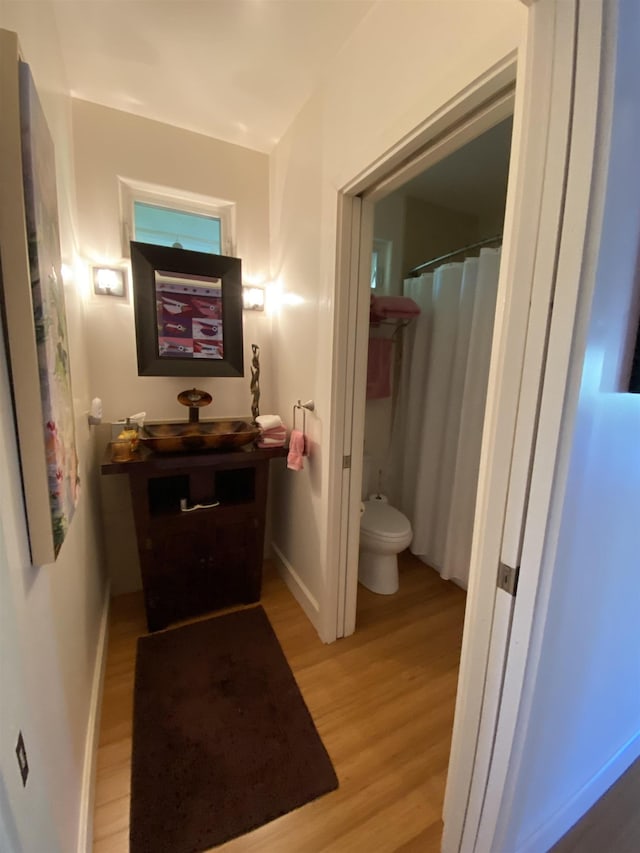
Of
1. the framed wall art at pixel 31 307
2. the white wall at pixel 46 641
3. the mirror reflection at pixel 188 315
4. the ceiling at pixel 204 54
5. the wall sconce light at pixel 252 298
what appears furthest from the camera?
the wall sconce light at pixel 252 298

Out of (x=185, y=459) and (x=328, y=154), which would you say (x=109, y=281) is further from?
(x=328, y=154)

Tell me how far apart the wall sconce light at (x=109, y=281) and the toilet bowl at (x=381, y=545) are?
185cm

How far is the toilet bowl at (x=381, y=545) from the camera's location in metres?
2.06

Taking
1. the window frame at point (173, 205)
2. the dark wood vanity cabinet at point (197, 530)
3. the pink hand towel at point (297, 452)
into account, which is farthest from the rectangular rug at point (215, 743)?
the window frame at point (173, 205)

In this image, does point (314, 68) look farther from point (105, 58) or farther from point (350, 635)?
point (350, 635)

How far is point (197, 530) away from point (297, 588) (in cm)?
70

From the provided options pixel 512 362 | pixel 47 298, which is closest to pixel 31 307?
pixel 47 298

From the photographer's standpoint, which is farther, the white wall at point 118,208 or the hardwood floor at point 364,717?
the white wall at point 118,208

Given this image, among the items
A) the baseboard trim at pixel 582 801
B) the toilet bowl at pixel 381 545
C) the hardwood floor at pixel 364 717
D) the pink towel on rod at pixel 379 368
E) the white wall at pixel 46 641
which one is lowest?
the hardwood floor at pixel 364 717

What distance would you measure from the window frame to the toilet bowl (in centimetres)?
183

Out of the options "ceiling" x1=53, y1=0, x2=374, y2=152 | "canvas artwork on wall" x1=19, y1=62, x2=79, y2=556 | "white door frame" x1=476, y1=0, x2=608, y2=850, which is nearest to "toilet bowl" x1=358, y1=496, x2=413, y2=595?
"white door frame" x1=476, y1=0, x2=608, y2=850

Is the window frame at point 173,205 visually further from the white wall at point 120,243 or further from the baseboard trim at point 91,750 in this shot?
the baseboard trim at point 91,750

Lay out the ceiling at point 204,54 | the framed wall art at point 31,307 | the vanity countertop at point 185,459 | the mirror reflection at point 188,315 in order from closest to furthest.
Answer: the framed wall art at point 31,307
the ceiling at point 204,54
the vanity countertop at point 185,459
the mirror reflection at point 188,315

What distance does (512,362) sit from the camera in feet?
2.43
